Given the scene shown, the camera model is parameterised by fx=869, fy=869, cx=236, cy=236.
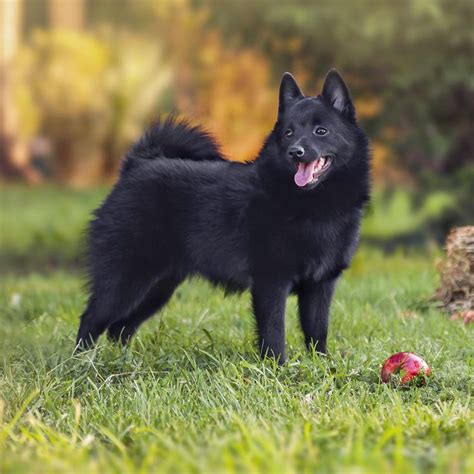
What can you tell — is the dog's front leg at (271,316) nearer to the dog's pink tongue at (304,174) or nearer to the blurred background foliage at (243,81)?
the dog's pink tongue at (304,174)

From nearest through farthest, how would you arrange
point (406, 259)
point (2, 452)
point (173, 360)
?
point (2, 452), point (173, 360), point (406, 259)

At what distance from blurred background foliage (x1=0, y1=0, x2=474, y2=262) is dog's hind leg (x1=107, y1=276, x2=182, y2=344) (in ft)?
3.01

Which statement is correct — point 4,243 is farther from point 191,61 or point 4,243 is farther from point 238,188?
point 238,188

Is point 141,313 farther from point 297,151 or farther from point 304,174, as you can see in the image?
point 297,151

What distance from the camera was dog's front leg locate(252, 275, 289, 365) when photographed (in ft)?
12.5

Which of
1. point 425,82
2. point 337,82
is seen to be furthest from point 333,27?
point 337,82

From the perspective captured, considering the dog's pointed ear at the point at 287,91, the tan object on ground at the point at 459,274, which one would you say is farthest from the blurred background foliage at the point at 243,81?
the tan object on ground at the point at 459,274

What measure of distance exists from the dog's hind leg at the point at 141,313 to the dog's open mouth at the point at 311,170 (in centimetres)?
105

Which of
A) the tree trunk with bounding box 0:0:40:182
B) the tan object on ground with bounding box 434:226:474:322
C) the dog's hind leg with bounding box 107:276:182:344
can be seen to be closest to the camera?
the dog's hind leg with bounding box 107:276:182:344

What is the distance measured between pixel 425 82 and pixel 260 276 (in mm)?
5147

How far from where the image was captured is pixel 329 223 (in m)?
3.88

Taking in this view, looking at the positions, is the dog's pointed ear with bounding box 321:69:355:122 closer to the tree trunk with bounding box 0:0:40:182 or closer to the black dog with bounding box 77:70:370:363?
the black dog with bounding box 77:70:370:363

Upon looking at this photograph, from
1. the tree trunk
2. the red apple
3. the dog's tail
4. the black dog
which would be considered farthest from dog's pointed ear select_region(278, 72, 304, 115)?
the tree trunk

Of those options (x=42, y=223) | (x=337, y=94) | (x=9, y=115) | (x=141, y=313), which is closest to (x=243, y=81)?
(x=42, y=223)
